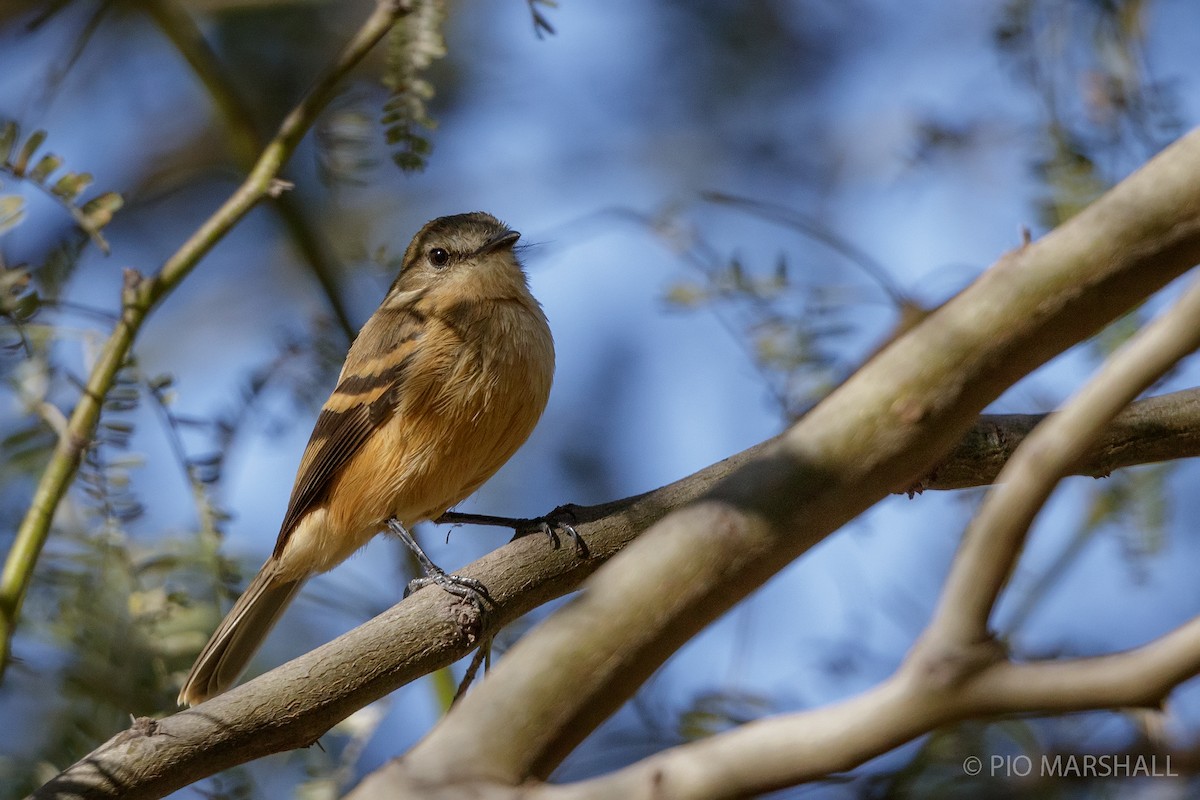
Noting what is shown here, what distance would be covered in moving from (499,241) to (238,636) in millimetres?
2210

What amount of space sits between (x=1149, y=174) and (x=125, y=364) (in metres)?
3.29

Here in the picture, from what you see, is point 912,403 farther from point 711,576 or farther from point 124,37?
point 124,37

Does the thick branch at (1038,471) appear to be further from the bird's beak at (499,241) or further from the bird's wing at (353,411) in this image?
the bird's beak at (499,241)

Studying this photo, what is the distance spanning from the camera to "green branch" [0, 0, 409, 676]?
3766 millimetres

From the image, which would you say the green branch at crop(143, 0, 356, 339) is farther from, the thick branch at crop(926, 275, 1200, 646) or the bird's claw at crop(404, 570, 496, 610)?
the thick branch at crop(926, 275, 1200, 646)

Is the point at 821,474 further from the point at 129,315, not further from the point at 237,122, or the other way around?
the point at 237,122

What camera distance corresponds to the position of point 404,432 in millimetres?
5219

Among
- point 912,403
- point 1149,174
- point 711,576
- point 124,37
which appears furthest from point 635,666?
point 124,37

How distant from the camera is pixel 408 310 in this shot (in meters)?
5.69

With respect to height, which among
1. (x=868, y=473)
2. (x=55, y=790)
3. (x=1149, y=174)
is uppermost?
(x=1149, y=174)

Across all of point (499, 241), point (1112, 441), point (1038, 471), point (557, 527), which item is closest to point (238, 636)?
point (557, 527)

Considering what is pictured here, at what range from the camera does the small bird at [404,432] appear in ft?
16.8

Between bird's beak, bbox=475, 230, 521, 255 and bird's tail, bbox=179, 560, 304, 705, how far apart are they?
1.80 m

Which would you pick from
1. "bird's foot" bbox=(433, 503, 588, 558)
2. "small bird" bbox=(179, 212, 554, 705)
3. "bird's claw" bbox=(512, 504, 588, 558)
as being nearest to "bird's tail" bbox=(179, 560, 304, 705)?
"small bird" bbox=(179, 212, 554, 705)
